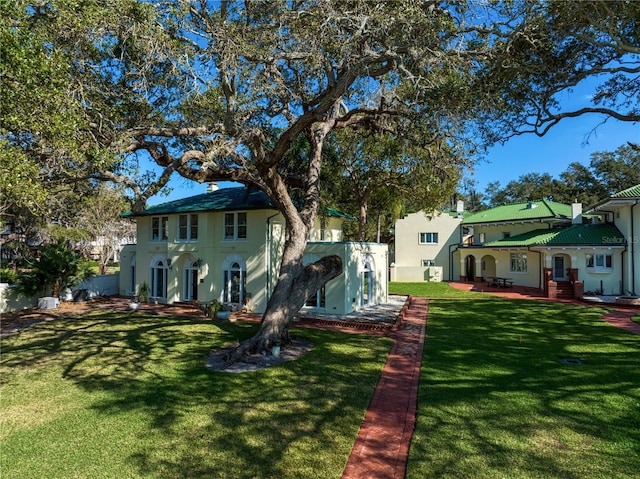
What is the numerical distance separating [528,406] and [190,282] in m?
19.6

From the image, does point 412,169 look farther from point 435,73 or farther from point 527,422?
point 527,422

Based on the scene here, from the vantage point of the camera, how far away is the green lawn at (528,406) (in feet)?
18.2

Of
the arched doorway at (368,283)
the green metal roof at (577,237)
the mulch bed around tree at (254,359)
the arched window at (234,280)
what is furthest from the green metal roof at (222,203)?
the green metal roof at (577,237)

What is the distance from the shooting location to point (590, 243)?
25.8 metres

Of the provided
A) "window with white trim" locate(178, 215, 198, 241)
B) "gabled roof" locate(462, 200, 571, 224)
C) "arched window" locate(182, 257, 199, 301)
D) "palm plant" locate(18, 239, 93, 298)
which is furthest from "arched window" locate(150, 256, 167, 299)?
"gabled roof" locate(462, 200, 571, 224)

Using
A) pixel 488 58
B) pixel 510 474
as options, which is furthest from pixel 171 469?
pixel 488 58

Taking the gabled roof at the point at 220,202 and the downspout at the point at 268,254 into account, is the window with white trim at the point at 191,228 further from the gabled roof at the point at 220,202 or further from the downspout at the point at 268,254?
the downspout at the point at 268,254

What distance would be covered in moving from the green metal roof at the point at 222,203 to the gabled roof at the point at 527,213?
19.6 meters

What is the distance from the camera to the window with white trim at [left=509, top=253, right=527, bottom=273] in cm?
3241

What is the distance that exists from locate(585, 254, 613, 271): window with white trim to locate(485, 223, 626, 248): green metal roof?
4.03 feet

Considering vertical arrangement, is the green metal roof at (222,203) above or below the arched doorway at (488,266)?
above

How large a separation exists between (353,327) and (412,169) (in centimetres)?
734

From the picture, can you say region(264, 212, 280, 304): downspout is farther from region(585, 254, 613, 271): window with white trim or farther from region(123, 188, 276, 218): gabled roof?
region(585, 254, 613, 271): window with white trim

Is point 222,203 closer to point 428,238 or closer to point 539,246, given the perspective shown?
point 539,246
